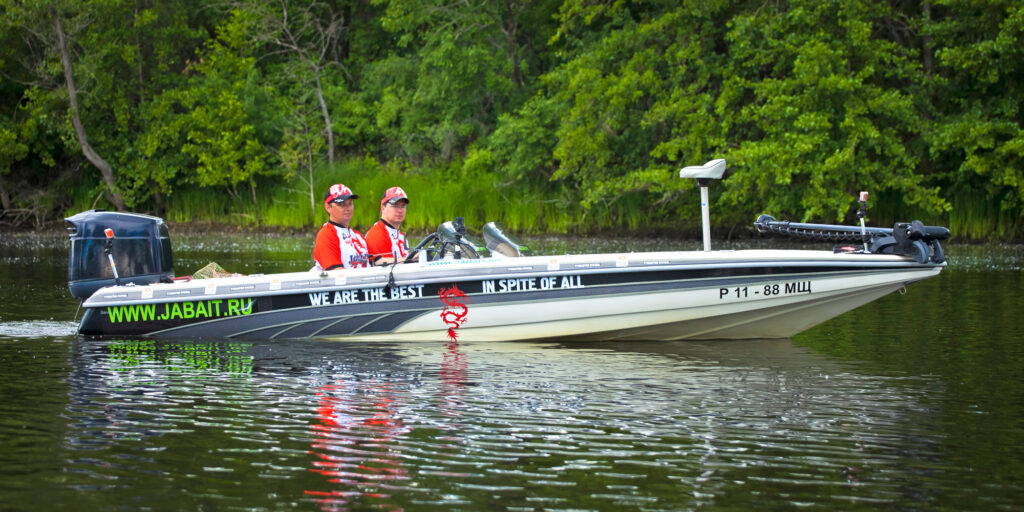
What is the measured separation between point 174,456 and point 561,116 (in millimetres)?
23322

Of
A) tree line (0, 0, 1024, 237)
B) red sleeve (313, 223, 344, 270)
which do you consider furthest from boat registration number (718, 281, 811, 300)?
tree line (0, 0, 1024, 237)

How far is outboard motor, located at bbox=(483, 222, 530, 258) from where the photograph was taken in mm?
10748

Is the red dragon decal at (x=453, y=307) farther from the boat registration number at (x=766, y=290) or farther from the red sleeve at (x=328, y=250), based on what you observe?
the boat registration number at (x=766, y=290)

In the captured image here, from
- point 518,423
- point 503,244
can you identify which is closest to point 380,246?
point 503,244

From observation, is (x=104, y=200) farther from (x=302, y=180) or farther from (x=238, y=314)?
(x=238, y=314)

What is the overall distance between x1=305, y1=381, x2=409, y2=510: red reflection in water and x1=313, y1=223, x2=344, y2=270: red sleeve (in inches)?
99.3

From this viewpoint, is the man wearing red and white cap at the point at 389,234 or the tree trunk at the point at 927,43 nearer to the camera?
the man wearing red and white cap at the point at 389,234

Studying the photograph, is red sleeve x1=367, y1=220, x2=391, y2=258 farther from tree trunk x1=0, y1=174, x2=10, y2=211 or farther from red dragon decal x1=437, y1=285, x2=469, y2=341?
tree trunk x1=0, y1=174, x2=10, y2=211

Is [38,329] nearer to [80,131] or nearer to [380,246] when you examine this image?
[380,246]

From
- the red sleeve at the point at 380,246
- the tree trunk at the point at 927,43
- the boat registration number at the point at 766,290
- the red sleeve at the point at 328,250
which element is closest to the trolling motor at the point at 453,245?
the red sleeve at the point at 380,246

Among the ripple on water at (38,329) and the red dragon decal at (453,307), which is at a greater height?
the red dragon decal at (453,307)

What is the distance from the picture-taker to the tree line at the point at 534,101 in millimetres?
24016

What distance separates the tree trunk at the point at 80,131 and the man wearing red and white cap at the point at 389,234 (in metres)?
26.0

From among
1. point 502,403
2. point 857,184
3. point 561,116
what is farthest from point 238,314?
point 561,116
